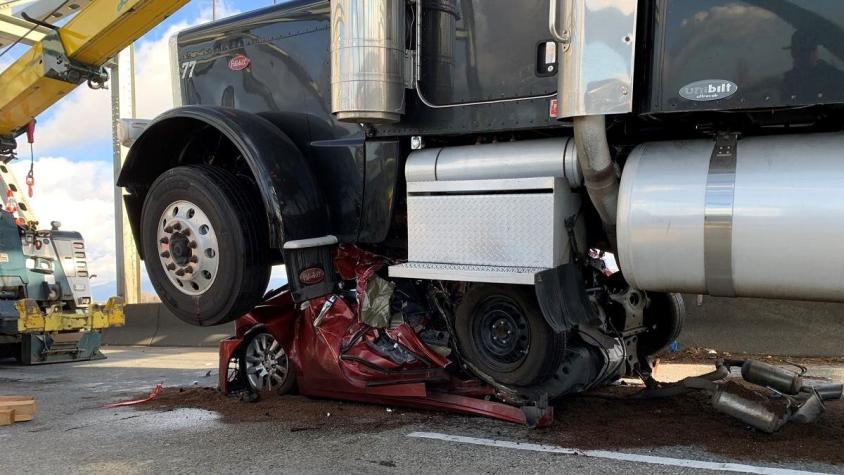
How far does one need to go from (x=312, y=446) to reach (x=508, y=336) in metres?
1.32

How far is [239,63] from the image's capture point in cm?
500

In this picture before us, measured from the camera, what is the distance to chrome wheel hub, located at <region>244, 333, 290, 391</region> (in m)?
5.36

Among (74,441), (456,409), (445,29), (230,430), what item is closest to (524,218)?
(445,29)

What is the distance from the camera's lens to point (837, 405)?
15.3 feet

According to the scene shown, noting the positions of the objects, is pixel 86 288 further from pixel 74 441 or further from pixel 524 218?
pixel 524 218

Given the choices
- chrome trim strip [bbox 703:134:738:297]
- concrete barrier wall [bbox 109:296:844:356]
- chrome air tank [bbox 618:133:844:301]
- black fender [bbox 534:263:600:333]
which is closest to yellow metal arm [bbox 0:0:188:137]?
black fender [bbox 534:263:600:333]

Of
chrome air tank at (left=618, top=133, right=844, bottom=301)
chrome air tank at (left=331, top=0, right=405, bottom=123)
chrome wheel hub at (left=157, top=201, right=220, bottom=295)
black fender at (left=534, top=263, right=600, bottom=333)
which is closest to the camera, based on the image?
chrome air tank at (left=618, top=133, right=844, bottom=301)

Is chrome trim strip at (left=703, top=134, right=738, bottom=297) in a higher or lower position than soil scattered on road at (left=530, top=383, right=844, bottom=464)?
higher

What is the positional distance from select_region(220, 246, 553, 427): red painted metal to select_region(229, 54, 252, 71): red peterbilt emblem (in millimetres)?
1464

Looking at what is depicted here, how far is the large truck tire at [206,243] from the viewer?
426cm

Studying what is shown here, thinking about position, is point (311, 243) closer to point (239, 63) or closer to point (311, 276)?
point (311, 276)

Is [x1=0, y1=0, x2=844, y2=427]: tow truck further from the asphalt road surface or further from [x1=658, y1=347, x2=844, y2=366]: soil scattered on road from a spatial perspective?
[x1=658, y1=347, x2=844, y2=366]: soil scattered on road

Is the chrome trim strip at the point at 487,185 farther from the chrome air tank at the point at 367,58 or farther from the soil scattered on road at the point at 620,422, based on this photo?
the soil scattered on road at the point at 620,422

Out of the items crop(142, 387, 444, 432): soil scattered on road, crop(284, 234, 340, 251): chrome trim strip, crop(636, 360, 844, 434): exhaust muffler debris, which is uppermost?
crop(284, 234, 340, 251): chrome trim strip
